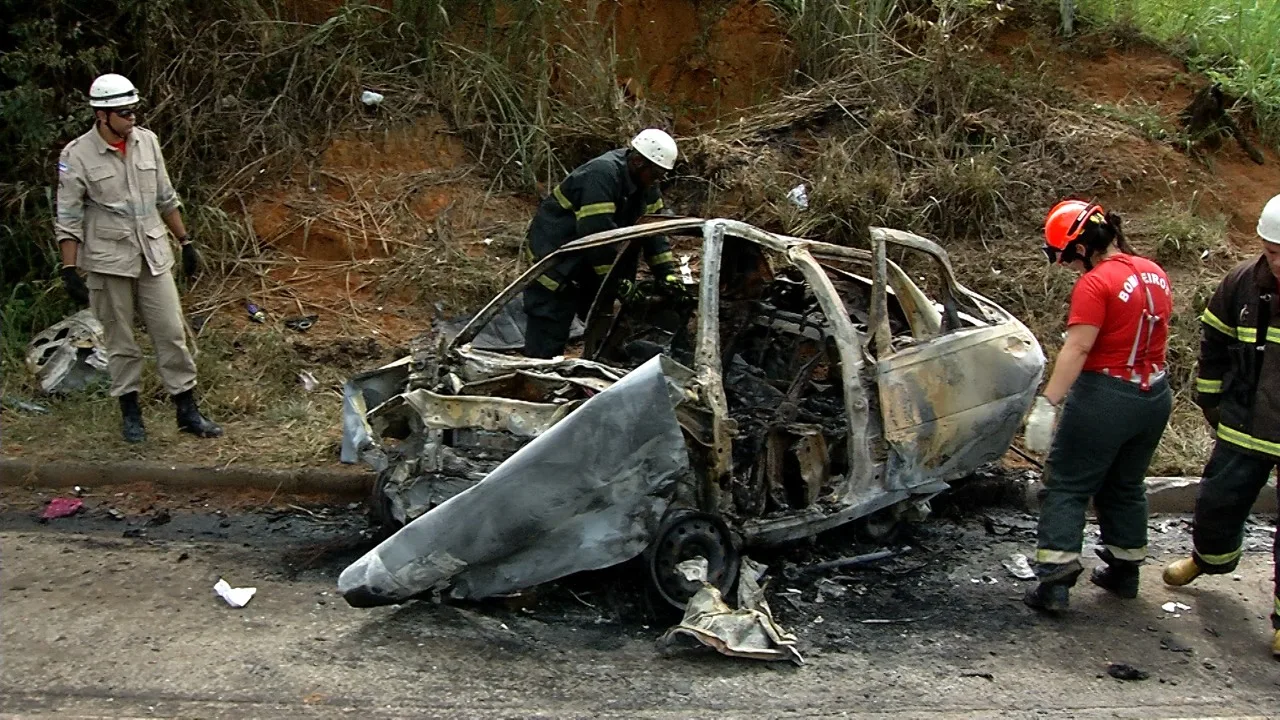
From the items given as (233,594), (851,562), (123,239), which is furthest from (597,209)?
(233,594)

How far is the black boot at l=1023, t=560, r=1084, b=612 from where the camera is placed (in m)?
4.62

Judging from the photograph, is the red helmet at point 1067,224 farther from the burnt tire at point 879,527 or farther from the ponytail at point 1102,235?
the burnt tire at point 879,527

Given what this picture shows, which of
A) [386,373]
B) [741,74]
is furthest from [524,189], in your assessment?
[386,373]

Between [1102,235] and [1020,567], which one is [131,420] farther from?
[1102,235]

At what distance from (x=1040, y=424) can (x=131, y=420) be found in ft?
15.5

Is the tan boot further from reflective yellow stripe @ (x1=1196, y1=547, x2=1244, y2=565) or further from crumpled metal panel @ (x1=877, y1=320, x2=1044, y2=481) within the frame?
crumpled metal panel @ (x1=877, y1=320, x2=1044, y2=481)

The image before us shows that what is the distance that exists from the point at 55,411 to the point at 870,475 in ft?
15.5

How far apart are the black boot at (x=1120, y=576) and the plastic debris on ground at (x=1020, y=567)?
309 millimetres

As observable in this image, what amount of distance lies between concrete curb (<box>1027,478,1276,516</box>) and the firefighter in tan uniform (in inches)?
182

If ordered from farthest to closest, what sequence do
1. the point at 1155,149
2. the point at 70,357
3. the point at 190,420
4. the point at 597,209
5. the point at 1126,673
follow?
the point at 1155,149
the point at 70,357
the point at 190,420
the point at 597,209
the point at 1126,673

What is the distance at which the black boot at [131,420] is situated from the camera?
6.26 metres

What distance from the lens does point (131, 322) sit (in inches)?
246

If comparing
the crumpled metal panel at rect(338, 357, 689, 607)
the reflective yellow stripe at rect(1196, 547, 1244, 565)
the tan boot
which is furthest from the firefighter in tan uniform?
the reflective yellow stripe at rect(1196, 547, 1244, 565)

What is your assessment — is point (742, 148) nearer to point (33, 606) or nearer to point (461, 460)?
point (461, 460)
